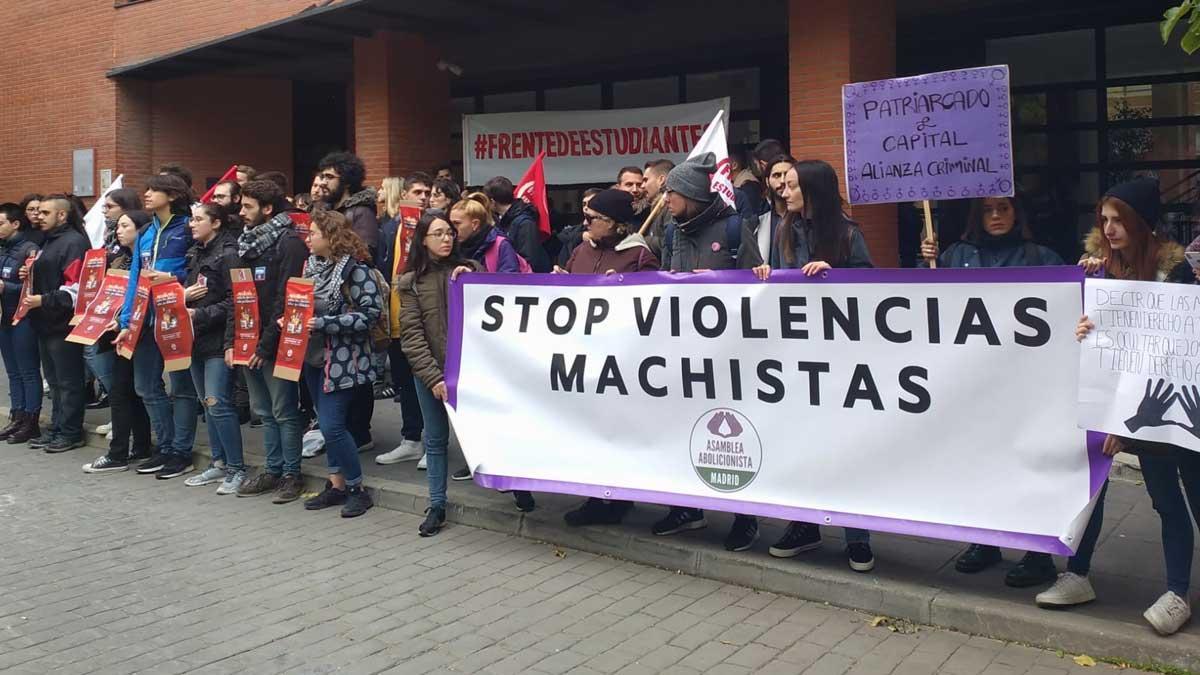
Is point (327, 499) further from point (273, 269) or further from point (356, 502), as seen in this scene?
point (273, 269)

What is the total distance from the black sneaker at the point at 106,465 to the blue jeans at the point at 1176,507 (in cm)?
743

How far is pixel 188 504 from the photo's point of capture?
743 cm

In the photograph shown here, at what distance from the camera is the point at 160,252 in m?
8.02

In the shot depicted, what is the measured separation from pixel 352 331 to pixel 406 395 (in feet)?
4.95

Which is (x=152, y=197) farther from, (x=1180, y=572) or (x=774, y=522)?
(x=1180, y=572)

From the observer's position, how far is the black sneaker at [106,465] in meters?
8.52

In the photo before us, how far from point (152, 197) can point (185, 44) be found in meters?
10.1

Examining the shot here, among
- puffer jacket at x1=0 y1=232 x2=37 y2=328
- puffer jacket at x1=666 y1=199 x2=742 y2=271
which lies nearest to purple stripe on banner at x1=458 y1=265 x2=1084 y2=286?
puffer jacket at x1=666 y1=199 x2=742 y2=271

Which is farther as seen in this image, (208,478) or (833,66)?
(833,66)

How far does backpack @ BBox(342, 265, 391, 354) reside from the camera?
6918 millimetres

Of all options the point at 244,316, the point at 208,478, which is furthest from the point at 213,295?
the point at 208,478

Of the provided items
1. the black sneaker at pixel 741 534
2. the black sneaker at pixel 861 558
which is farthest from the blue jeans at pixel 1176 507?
the black sneaker at pixel 741 534

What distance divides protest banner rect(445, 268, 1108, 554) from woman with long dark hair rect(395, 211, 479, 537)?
130 millimetres

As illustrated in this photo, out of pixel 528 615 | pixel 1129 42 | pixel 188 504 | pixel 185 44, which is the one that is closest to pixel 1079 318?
pixel 528 615
